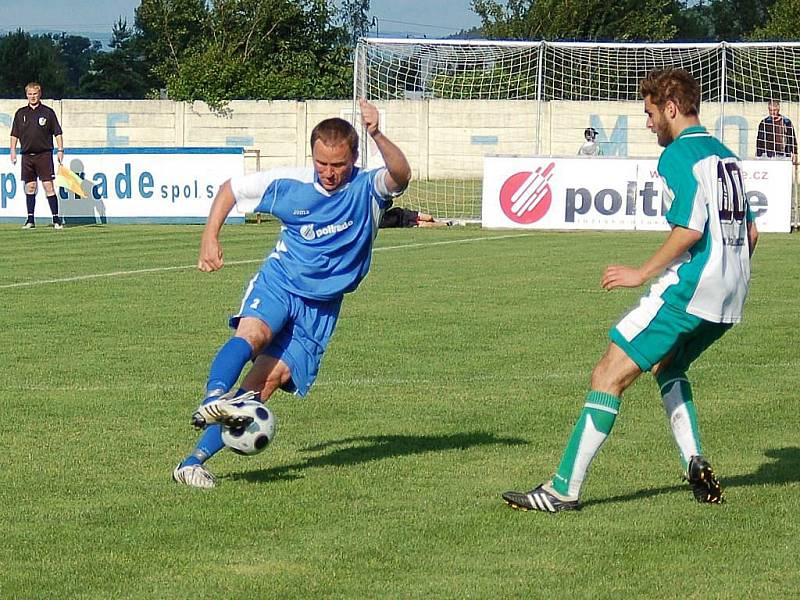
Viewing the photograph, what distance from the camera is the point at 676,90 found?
5.63 meters

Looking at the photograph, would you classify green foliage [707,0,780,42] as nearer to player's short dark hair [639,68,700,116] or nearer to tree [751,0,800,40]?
tree [751,0,800,40]

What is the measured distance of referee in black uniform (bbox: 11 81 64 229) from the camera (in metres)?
22.1

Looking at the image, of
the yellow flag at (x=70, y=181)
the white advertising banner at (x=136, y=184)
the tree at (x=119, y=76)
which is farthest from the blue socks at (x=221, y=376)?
the tree at (x=119, y=76)

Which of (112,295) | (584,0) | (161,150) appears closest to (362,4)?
(584,0)

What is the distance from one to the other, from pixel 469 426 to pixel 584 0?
4824cm

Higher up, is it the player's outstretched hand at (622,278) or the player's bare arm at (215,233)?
the player's bare arm at (215,233)

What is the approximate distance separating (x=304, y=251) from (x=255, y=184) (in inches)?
14.2

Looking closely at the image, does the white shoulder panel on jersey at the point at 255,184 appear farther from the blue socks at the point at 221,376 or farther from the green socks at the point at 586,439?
the green socks at the point at 586,439

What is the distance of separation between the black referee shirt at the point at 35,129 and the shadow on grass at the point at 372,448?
16.0 metres

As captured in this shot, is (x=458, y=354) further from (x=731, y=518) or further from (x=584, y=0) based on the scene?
(x=584, y=0)

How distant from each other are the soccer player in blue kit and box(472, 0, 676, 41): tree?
4866 cm

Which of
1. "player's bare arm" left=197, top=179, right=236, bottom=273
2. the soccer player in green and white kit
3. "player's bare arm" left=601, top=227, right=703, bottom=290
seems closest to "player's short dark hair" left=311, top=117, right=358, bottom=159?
"player's bare arm" left=197, top=179, right=236, bottom=273

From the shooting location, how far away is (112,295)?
1348 centimetres

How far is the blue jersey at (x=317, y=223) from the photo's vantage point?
6352mm
